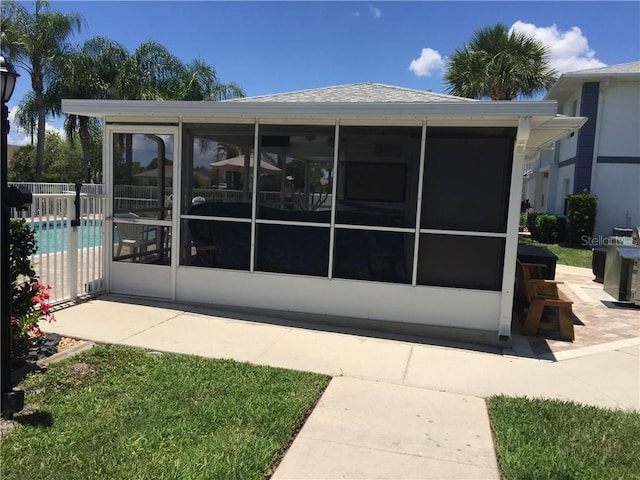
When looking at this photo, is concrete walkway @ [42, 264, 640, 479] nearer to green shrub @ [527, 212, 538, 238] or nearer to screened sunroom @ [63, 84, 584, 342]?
screened sunroom @ [63, 84, 584, 342]

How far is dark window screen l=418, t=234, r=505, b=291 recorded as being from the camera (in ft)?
20.0

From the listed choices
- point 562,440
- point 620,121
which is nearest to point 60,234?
point 562,440

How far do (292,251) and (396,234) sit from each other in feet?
4.60

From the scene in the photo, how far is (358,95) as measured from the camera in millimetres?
7629

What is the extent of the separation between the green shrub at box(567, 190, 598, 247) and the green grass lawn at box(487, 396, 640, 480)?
1392 cm

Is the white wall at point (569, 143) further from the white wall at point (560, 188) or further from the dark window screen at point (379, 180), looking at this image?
the dark window screen at point (379, 180)

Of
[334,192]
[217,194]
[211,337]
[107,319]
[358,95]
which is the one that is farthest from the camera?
[358,95]

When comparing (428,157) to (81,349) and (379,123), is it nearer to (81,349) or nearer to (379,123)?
(379,123)

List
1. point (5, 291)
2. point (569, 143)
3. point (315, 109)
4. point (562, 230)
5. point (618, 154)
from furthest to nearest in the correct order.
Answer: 1. point (569, 143)
2. point (562, 230)
3. point (618, 154)
4. point (315, 109)
5. point (5, 291)

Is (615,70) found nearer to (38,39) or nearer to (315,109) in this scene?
(315,109)

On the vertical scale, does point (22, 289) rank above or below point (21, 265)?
below

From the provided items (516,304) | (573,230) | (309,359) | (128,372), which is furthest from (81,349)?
(573,230)

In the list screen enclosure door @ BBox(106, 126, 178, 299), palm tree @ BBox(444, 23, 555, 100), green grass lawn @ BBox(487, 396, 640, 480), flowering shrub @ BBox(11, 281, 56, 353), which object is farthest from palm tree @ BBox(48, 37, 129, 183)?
green grass lawn @ BBox(487, 396, 640, 480)

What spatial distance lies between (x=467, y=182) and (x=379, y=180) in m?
1.07
